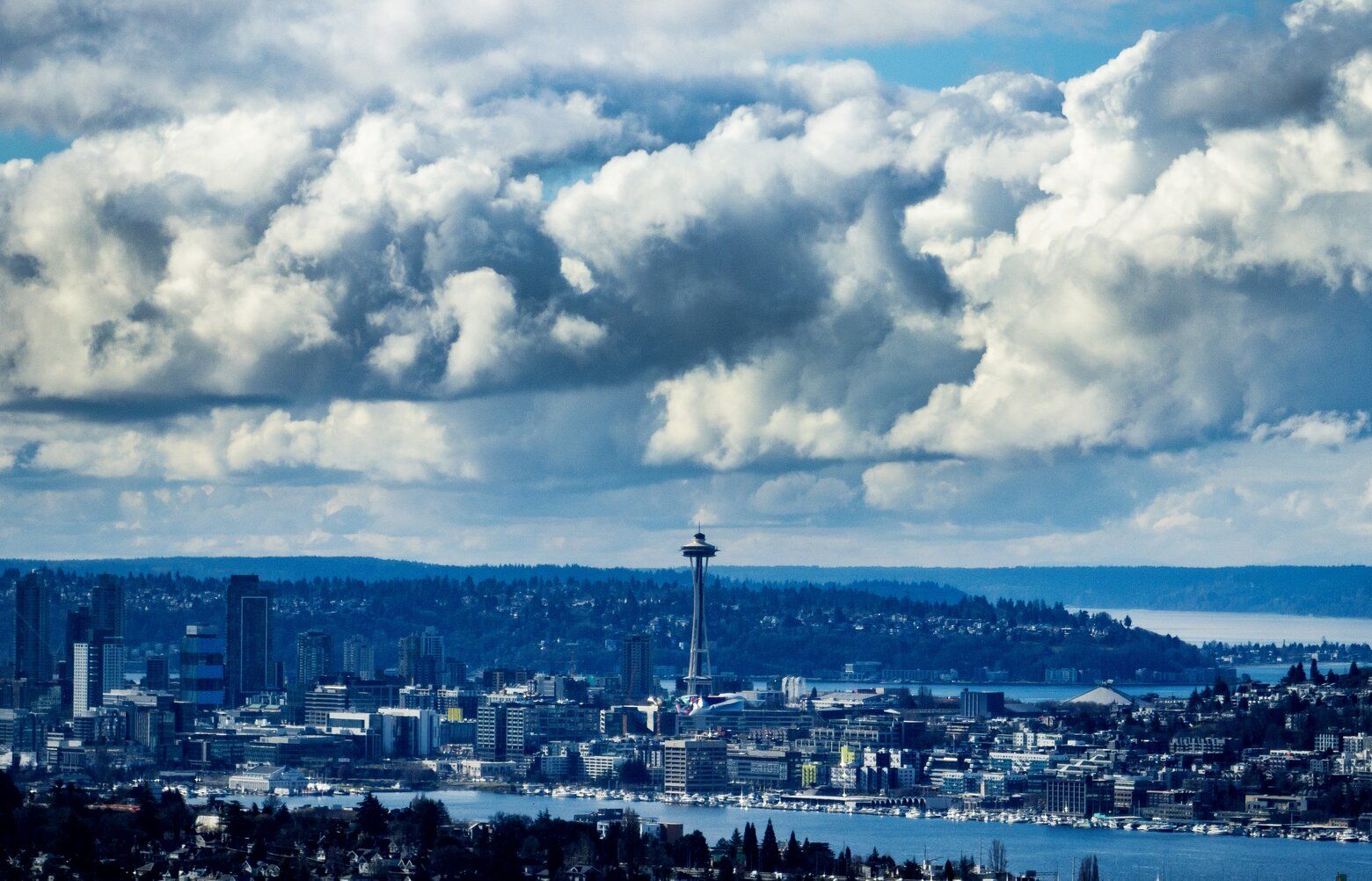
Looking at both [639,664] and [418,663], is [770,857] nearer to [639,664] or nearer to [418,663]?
[639,664]

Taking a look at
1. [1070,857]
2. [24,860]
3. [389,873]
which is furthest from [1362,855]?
[24,860]

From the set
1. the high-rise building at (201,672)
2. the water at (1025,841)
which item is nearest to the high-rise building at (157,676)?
the high-rise building at (201,672)

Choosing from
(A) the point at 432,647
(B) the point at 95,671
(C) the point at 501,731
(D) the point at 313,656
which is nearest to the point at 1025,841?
(C) the point at 501,731

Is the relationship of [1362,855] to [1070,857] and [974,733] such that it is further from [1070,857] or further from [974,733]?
[974,733]

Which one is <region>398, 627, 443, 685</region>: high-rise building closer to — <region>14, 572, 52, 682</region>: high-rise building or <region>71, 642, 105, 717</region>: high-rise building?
<region>71, 642, 105, 717</region>: high-rise building

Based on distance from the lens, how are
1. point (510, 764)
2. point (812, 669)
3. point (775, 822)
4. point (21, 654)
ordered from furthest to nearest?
1. point (812, 669)
2. point (21, 654)
3. point (510, 764)
4. point (775, 822)

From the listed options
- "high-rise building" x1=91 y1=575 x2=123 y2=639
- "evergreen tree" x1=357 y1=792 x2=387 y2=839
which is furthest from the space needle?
"evergreen tree" x1=357 y1=792 x2=387 y2=839
